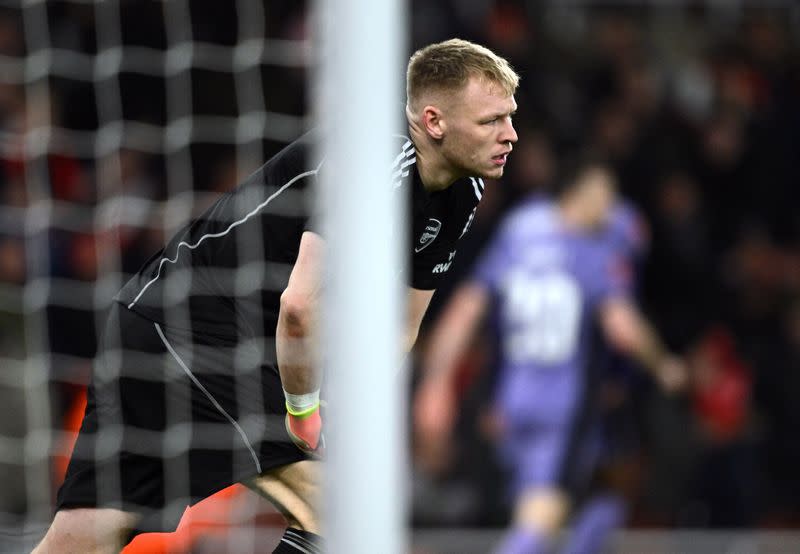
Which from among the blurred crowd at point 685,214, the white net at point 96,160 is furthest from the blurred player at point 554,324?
the white net at point 96,160

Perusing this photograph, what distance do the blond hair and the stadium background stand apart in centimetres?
244

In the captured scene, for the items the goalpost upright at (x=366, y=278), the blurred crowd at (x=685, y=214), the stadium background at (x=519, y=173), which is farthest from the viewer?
the blurred crowd at (x=685, y=214)

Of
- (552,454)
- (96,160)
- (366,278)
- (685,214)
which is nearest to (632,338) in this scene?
(552,454)

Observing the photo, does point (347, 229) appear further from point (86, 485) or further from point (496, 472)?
point (496, 472)

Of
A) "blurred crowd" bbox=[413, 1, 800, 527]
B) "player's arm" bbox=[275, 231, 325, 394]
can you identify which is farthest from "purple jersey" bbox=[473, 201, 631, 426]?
"player's arm" bbox=[275, 231, 325, 394]

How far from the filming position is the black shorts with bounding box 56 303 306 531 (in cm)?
324

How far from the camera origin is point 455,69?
2949 millimetres

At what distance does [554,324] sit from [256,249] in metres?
2.41

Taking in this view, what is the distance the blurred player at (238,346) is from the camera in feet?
9.87

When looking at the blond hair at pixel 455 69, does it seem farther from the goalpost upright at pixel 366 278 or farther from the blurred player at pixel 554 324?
the blurred player at pixel 554 324

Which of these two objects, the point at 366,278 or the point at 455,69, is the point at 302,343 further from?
the point at 366,278

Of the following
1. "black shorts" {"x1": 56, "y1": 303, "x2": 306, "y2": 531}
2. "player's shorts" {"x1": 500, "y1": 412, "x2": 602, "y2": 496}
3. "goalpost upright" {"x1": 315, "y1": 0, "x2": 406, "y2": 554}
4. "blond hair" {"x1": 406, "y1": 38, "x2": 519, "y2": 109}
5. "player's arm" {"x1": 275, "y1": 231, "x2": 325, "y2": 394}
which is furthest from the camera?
"player's shorts" {"x1": 500, "y1": 412, "x2": 602, "y2": 496}

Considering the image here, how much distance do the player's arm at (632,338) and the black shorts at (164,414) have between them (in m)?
2.37

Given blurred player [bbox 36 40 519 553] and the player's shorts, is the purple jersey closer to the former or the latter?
the player's shorts
